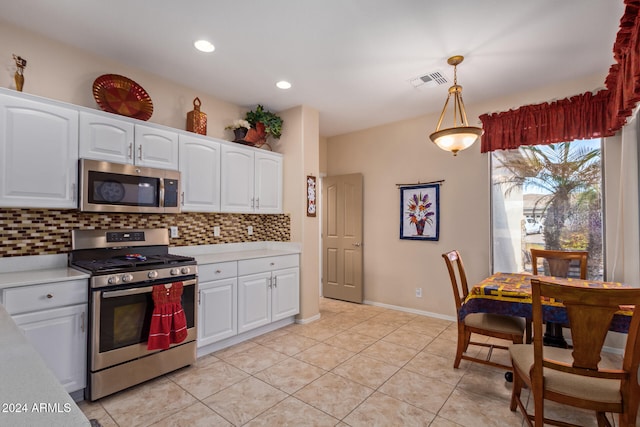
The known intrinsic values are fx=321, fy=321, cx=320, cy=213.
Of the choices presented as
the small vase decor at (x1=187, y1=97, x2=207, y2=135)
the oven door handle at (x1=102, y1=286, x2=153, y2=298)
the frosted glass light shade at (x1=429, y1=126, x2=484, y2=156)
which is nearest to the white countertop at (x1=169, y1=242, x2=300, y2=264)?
the oven door handle at (x1=102, y1=286, x2=153, y2=298)

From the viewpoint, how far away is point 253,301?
3.41 metres

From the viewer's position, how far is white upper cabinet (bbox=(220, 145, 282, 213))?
3.51 meters

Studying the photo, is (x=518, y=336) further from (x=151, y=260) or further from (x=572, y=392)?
(x=151, y=260)

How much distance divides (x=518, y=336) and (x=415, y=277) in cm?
195

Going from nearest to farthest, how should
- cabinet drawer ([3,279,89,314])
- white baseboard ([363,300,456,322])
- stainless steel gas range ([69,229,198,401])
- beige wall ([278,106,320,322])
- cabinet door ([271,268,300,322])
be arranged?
cabinet drawer ([3,279,89,314]) < stainless steel gas range ([69,229,198,401]) < cabinet door ([271,268,300,322]) < beige wall ([278,106,320,322]) < white baseboard ([363,300,456,322])

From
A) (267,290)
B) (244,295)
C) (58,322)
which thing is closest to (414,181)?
Result: (267,290)

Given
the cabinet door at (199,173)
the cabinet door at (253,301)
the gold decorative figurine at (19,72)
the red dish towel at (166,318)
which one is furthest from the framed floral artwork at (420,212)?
the gold decorative figurine at (19,72)

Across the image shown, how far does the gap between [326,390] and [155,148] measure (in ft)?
8.31

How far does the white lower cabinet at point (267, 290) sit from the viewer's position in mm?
3312

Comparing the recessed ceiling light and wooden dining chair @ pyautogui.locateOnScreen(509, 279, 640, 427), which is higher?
the recessed ceiling light

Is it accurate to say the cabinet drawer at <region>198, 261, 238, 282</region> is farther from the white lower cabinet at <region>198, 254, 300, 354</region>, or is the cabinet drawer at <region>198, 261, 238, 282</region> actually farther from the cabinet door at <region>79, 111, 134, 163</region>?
the cabinet door at <region>79, 111, 134, 163</region>

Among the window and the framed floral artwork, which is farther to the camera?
the framed floral artwork

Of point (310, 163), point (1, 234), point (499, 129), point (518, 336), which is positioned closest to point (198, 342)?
point (1, 234)

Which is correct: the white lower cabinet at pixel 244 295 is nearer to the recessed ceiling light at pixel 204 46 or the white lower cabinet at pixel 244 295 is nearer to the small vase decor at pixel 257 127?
the small vase decor at pixel 257 127
